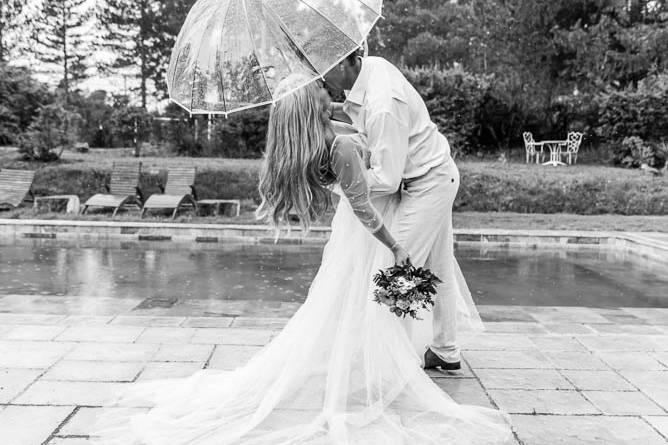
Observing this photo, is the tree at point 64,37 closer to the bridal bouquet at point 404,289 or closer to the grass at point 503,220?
the grass at point 503,220

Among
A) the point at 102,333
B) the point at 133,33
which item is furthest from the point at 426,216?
the point at 133,33

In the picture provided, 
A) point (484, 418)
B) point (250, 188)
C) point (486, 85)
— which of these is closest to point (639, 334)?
point (484, 418)

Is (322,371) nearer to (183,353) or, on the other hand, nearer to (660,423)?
(183,353)

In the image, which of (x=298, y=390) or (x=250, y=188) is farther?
(x=250, y=188)

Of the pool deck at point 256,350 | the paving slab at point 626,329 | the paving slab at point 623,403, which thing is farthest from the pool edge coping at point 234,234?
the paving slab at point 623,403

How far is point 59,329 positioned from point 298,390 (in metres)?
2.36

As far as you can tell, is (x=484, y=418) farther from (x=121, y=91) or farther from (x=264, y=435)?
(x=121, y=91)

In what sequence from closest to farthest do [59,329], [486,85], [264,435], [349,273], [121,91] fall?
1. [264,435]
2. [349,273]
3. [59,329]
4. [486,85]
5. [121,91]

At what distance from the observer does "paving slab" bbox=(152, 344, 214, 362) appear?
404 cm

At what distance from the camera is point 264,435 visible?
281 cm

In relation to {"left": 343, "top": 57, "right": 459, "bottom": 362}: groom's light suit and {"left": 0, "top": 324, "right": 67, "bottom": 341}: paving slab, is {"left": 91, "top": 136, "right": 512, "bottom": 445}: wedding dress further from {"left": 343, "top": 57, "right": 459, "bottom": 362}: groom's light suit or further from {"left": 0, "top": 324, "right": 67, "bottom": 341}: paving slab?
{"left": 0, "top": 324, "right": 67, "bottom": 341}: paving slab

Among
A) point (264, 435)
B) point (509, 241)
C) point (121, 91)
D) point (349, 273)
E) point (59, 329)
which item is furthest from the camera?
point (121, 91)

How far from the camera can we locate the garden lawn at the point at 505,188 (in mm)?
13969

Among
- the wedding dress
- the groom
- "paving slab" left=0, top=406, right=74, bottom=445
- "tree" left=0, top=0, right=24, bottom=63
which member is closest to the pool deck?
"paving slab" left=0, top=406, right=74, bottom=445
